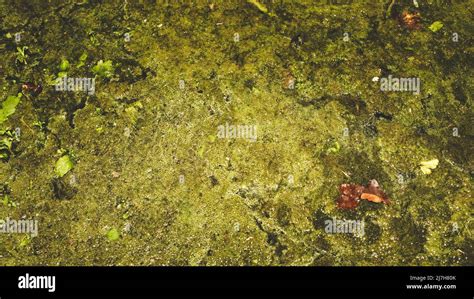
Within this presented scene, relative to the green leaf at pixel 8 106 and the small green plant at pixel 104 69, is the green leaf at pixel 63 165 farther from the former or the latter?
the small green plant at pixel 104 69

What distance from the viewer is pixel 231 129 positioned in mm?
3424

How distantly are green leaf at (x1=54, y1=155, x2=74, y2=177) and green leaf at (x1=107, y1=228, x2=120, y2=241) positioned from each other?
613mm

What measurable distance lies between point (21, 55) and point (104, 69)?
77 centimetres

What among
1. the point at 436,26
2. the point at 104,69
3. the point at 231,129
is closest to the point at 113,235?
the point at 231,129

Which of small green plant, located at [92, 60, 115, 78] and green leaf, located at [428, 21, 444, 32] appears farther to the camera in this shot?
green leaf, located at [428, 21, 444, 32]

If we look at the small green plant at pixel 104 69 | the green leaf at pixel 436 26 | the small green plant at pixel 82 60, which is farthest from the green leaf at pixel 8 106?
the green leaf at pixel 436 26

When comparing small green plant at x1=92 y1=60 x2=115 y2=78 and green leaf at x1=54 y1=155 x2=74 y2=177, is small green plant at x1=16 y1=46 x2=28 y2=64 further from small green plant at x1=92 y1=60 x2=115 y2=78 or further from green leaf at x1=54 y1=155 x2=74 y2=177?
green leaf at x1=54 y1=155 x2=74 y2=177

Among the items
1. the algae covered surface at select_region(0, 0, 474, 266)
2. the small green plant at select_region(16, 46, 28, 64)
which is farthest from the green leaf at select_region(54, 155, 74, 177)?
the small green plant at select_region(16, 46, 28, 64)

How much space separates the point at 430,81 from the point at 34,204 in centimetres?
→ 324

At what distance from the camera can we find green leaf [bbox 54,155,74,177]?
332 centimetres

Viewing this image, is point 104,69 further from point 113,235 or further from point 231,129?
point 113,235

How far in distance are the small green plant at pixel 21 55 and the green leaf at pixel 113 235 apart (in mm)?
1757
